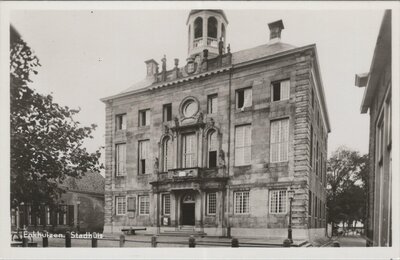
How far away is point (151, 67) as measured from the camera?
7082mm

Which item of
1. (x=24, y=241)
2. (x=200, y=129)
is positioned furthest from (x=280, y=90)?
(x=24, y=241)

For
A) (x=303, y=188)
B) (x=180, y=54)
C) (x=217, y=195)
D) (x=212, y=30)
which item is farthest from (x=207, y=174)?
(x=212, y=30)

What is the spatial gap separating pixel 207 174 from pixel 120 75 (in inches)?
101

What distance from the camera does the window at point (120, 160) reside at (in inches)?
310

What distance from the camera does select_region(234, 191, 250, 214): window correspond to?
771 cm

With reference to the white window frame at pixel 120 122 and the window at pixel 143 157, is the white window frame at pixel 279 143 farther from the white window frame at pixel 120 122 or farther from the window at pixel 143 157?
the white window frame at pixel 120 122

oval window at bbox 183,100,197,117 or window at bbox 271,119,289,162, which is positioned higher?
oval window at bbox 183,100,197,117

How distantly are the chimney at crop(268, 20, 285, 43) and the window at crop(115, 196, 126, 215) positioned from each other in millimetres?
3971

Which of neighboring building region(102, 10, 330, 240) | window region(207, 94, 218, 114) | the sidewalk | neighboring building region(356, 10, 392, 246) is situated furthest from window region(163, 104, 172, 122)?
the sidewalk

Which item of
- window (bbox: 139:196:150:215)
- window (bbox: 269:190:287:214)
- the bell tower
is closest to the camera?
the bell tower

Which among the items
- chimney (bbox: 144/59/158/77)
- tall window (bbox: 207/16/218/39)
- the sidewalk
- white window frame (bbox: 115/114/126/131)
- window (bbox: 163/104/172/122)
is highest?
tall window (bbox: 207/16/218/39)

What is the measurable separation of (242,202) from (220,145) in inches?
46.8

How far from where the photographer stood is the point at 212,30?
617 cm

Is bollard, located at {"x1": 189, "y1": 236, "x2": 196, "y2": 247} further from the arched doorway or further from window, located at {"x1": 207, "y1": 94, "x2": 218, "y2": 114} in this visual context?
window, located at {"x1": 207, "y1": 94, "x2": 218, "y2": 114}
